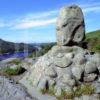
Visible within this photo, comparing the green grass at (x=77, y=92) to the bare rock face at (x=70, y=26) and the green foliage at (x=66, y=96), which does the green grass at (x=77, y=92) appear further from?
the bare rock face at (x=70, y=26)

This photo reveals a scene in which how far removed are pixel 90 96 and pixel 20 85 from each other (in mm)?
6337

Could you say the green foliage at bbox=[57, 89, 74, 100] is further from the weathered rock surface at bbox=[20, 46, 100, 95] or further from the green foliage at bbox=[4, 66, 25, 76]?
the green foliage at bbox=[4, 66, 25, 76]

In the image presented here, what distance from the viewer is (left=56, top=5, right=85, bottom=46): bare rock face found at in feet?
80.6

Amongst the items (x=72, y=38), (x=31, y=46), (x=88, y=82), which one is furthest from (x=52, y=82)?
(x=31, y=46)

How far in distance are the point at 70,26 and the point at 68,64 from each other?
3.07 metres

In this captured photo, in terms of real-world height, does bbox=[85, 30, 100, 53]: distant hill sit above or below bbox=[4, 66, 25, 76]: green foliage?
above

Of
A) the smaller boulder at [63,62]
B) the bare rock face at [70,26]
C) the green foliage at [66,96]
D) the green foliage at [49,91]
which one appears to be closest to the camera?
the green foliage at [66,96]

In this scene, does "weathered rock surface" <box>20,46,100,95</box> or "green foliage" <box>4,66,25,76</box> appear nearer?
"weathered rock surface" <box>20,46,100,95</box>

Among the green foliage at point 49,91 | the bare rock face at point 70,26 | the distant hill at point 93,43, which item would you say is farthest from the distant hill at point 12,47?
the green foliage at point 49,91

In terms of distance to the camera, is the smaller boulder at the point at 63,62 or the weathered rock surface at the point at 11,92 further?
the smaller boulder at the point at 63,62

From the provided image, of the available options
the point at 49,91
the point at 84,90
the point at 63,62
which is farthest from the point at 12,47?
the point at 84,90

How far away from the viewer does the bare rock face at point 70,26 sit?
80.6 ft

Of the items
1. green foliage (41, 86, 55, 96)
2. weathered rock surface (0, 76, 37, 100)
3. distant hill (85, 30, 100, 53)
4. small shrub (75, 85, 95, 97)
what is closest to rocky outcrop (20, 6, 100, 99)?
green foliage (41, 86, 55, 96)

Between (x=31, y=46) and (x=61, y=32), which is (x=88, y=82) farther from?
(x=31, y=46)
